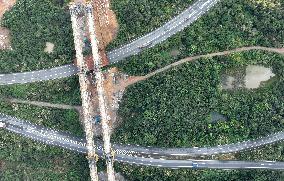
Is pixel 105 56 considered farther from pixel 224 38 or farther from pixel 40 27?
pixel 224 38

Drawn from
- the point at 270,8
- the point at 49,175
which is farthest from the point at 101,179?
the point at 270,8

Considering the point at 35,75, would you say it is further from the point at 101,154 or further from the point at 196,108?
the point at 196,108

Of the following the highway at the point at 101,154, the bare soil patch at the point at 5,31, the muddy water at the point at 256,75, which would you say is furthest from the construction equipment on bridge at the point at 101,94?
the muddy water at the point at 256,75

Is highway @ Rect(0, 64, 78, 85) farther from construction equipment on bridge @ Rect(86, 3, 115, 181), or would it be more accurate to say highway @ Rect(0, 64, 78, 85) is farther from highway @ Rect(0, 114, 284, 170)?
highway @ Rect(0, 114, 284, 170)

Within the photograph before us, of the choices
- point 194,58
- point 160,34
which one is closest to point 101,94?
point 160,34

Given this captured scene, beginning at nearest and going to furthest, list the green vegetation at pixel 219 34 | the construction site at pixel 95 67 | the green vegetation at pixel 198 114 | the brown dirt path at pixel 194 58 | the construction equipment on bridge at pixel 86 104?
the construction equipment on bridge at pixel 86 104 < the construction site at pixel 95 67 < the green vegetation at pixel 198 114 < the green vegetation at pixel 219 34 < the brown dirt path at pixel 194 58

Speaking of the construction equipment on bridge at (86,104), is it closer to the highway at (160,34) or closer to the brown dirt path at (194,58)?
the highway at (160,34)

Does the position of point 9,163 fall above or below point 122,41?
below

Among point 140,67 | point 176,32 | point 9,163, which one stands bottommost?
point 9,163
